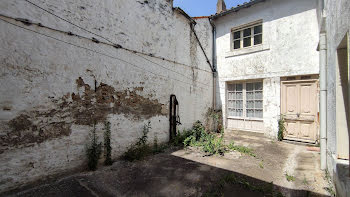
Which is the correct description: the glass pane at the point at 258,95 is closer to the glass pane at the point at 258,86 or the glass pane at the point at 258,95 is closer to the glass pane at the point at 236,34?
the glass pane at the point at 258,86

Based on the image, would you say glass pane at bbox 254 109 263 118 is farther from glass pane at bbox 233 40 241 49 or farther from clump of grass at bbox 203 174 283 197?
clump of grass at bbox 203 174 283 197

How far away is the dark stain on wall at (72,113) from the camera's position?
2.83 metres

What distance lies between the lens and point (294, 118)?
19.3 feet

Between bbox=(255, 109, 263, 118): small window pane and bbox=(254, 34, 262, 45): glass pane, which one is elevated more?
bbox=(254, 34, 262, 45): glass pane

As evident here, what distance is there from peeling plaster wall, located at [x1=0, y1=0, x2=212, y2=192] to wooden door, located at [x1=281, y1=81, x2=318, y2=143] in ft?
14.7

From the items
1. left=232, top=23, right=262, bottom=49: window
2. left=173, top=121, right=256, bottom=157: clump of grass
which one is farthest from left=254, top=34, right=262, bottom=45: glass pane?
left=173, top=121, right=256, bottom=157: clump of grass

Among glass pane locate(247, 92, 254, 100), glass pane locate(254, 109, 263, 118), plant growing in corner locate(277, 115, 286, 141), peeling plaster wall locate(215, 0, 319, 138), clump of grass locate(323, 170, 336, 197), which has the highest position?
peeling plaster wall locate(215, 0, 319, 138)

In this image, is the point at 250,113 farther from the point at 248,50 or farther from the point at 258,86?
the point at 248,50

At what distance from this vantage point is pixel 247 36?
23.3 feet

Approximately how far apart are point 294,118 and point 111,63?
647 centimetres

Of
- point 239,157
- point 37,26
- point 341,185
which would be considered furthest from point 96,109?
point 341,185

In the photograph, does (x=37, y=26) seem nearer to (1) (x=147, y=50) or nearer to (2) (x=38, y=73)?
(2) (x=38, y=73)

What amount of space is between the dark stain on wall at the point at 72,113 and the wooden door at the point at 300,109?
5.25 meters

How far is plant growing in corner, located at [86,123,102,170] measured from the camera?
366 centimetres
